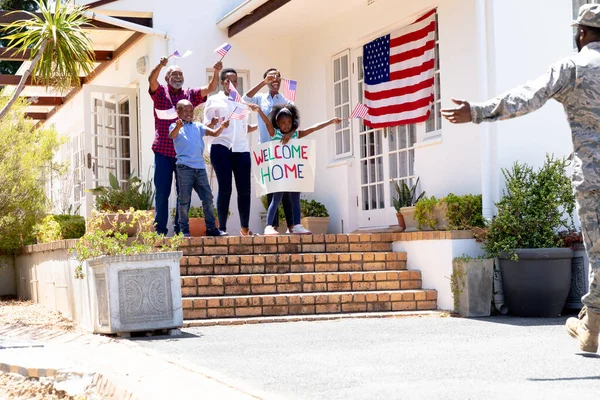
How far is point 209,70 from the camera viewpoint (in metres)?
13.3

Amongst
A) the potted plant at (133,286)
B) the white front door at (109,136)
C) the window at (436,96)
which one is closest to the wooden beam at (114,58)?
the white front door at (109,136)

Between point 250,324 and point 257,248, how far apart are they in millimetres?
1341

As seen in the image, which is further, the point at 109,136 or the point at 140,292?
the point at 109,136

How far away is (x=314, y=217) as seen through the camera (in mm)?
12578

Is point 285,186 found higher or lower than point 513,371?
higher

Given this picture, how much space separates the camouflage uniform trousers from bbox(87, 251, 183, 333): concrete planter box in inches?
143

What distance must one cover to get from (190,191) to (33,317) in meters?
2.23

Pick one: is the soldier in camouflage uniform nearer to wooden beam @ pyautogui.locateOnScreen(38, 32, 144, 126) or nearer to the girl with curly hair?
the girl with curly hair

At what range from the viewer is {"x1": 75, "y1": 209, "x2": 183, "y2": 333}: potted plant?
24.6 ft

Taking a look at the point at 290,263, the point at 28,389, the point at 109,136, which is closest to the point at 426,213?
the point at 290,263

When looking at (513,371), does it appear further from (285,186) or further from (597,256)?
(285,186)

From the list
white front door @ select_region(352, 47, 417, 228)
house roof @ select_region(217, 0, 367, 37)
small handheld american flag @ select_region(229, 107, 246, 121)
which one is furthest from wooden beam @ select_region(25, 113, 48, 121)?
small handheld american flag @ select_region(229, 107, 246, 121)

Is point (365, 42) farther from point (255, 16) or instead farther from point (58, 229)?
point (58, 229)

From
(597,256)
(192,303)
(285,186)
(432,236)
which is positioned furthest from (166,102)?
(597,256)
